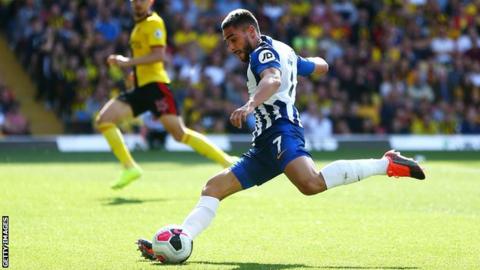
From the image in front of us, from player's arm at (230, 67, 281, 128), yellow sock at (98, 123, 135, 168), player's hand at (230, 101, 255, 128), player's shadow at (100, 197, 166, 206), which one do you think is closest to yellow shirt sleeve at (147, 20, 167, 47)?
yellow sock at (98, 123, 135, 168)

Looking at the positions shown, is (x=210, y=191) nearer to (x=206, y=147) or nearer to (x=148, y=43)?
(x=206, y=147)

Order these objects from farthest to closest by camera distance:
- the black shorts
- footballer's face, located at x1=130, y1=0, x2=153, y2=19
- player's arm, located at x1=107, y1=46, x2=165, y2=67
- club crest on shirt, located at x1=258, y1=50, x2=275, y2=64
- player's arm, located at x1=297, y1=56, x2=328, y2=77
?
the black shorts
footballer's face, located at x1=130, y1=0, x2=153, y2=19
player's arm, located at x1=107, y1=46, x2=165, y2=67
player's arm, located at x1=297, y1=56, x2=328, y2=77
club crest on shirt, located at x1=258, y1=50, x2=275, y2=64

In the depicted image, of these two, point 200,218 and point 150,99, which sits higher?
point 200,218

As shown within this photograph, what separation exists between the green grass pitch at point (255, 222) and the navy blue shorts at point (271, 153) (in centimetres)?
63

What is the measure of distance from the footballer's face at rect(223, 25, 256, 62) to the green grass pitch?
1659 mm

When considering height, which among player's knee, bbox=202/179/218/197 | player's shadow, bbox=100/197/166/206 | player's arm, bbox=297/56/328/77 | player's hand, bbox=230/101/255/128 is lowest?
player's shadow, bbox=100/197/166/206

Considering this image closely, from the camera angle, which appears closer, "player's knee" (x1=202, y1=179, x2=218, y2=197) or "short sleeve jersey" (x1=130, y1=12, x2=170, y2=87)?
"player's knee" (x1=202, y1=179, x2=218, y2=197)

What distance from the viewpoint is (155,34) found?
44.1 feet

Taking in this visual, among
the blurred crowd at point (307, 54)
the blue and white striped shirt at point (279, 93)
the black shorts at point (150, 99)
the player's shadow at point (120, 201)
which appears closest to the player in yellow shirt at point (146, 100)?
the black shorts at point (150, 99)

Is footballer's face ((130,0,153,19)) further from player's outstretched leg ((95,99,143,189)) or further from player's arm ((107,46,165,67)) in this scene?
player's outstretched leg ((95,99,143,189))

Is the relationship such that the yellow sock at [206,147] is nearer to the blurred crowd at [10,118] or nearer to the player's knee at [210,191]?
the player's knee at [210,191]

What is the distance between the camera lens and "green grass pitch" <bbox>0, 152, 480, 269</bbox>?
317 inches

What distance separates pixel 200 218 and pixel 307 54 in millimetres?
17597

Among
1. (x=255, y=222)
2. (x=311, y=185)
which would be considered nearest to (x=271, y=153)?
(x=311, y=185)
